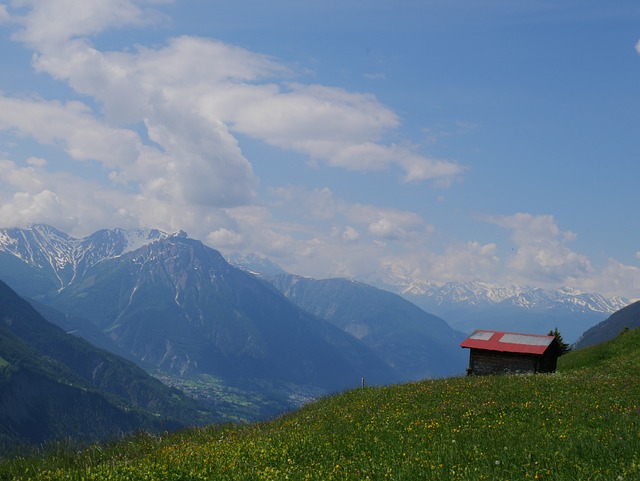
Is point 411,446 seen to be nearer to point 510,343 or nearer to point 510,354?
point 510,354

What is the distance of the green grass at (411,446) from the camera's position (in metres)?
13.8

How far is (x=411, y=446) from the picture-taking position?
657 inches

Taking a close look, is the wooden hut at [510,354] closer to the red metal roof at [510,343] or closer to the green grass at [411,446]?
the red metal roof at [510,343]

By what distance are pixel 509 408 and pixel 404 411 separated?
4037mm

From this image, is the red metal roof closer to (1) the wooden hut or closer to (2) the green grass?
(1) the wooden hut

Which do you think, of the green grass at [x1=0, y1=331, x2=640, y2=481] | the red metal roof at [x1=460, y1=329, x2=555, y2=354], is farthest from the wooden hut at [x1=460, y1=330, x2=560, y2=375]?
the green grass at [x1=0, y1=331, x2=640, y2=481]

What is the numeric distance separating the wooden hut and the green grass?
21774mm

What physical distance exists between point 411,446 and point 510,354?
3427 cm

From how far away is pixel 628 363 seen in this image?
3931cm

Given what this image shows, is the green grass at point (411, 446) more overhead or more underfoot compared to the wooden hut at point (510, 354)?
more underfoot

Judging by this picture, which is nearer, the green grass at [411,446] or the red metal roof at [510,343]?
the green grass at [411,446]

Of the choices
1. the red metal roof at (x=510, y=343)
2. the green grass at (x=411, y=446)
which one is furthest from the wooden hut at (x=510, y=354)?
the green grass at (x=411, y=446)

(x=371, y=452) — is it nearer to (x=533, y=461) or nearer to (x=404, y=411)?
(x=533, y=461)

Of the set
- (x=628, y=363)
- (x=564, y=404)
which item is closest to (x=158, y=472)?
(x=564, y=404)
